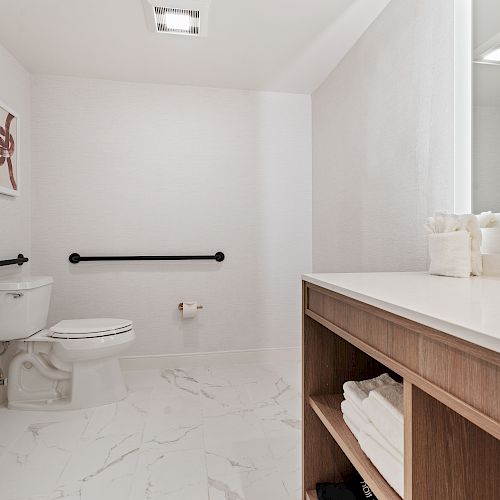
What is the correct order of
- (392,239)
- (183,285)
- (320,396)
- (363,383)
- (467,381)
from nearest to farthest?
(467,381) < (363,383) < (320,396) < (392,239) < (183,285)

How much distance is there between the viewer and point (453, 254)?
1.15 meters

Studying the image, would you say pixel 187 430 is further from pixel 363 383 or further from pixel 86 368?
pixel 363 383

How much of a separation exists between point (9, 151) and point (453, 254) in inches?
95.5

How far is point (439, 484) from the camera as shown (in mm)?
691

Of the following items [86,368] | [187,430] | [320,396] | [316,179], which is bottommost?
[187,430]

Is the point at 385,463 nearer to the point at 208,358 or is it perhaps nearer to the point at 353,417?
the point at 353,417

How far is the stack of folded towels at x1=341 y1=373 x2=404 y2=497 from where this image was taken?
812 millimetres

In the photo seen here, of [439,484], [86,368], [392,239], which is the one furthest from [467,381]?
[86,368]

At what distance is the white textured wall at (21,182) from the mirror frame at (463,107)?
2318 millimetres

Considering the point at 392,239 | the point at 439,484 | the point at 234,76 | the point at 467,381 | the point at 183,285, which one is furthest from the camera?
the point at 183,285

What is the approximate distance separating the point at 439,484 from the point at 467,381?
0.92 ft

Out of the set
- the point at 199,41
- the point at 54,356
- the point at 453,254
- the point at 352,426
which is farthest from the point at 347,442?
the point at 199,41

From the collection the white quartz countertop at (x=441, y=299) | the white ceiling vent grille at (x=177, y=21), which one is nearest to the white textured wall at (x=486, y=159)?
the white quartz countertop at (x=441, y=299)

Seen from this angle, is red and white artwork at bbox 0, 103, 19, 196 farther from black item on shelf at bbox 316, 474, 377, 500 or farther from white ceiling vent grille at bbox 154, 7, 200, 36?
black item on shelf at bbox 316, 474, 377, 500
